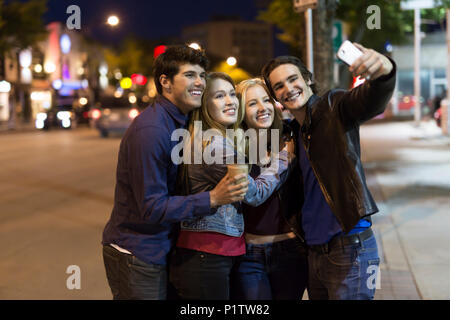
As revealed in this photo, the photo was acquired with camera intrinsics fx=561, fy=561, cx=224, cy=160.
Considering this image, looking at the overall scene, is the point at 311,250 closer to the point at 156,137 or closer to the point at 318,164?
the point at 318,164

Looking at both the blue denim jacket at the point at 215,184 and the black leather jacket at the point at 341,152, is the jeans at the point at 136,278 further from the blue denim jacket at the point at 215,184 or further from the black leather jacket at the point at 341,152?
the black leather jacket at the point at 341,152

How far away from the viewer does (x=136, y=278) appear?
2.57 m

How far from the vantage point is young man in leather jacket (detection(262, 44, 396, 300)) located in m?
2.53

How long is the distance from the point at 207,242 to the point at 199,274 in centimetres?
15

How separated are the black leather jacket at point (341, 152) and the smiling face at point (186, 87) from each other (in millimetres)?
539

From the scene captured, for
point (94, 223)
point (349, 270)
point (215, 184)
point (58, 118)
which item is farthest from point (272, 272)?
point (58, 118)

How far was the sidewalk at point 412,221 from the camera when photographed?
4938 millimetres

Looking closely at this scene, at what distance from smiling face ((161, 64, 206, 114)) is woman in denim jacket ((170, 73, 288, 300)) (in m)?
0.08

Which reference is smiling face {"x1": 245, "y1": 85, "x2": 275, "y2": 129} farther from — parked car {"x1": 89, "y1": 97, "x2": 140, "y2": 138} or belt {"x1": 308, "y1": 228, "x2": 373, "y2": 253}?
parked car {"x1": 89, "y1": 97, "x2": 140, "y2": 138}

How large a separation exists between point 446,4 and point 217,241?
1164 centimetres

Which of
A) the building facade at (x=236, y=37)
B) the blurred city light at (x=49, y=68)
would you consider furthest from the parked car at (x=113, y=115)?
the building facade at (x=236, y=37)

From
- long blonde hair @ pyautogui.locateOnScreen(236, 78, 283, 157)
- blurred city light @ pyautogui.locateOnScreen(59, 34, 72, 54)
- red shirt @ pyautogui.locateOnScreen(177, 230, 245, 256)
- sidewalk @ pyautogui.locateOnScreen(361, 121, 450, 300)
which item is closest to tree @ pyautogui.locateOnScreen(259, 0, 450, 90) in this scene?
sidewalk @ pyautogui.locateOnScreen(361, 121, 450, 300)

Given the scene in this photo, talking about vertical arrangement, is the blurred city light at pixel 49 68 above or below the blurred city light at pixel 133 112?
above
